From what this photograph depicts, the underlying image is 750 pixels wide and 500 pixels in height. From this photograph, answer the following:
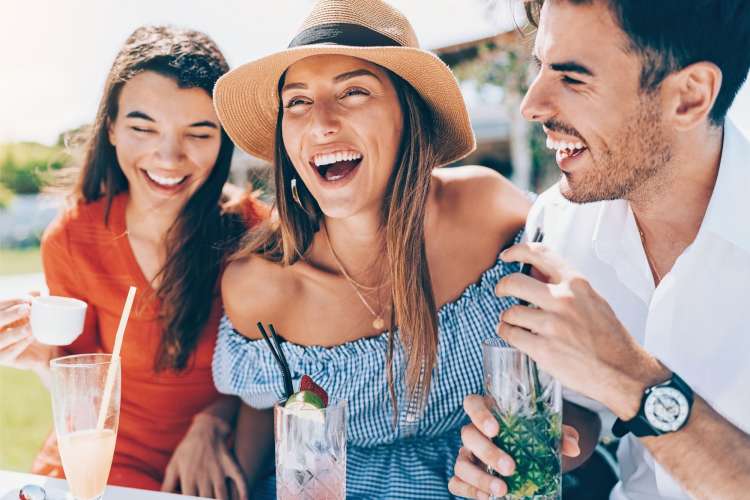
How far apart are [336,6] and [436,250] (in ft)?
3.06

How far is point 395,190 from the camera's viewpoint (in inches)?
98.6

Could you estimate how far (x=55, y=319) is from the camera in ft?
6.91

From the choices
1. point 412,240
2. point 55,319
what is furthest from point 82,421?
point 412,240

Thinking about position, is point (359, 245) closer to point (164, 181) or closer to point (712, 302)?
point (164, 181)

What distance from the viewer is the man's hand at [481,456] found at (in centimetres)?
162

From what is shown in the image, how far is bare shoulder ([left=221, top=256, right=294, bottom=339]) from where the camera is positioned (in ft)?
8.64

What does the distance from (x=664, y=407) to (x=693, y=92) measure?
3.02 feet

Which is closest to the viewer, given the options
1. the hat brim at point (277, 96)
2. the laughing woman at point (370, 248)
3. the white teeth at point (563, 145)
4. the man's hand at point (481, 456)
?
the man's hand at point (481, 456)

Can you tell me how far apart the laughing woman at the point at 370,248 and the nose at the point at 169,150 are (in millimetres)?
228

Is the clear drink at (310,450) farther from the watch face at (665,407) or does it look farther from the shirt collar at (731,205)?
the shirt collar at (731,205)

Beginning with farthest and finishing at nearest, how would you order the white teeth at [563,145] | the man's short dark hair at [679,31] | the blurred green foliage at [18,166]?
the blurred green foliage at [18,166], the white teeth at [563,145], the man's short dark hair at [679,31]

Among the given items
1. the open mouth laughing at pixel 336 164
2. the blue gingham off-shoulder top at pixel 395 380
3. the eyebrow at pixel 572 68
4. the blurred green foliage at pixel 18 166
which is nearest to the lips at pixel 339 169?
the open mouth laughing at pixel 336 164

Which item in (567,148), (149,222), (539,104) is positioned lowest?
(149,222)

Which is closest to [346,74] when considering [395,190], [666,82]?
[395,190]
